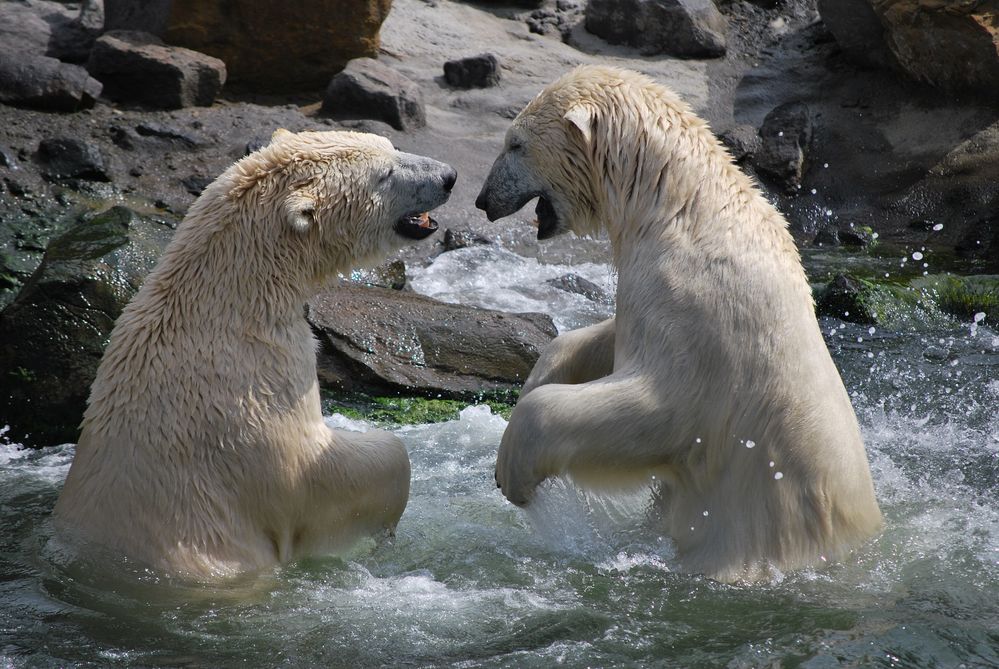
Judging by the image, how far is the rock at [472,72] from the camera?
13.3 meters

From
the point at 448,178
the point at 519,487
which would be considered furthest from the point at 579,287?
the point at 519,487

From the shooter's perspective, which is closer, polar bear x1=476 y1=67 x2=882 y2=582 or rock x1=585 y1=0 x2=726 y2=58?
polar bear x1=476 y1=67 x2=882 y2=582

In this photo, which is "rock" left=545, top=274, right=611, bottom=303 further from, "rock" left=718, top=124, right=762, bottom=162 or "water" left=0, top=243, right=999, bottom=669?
"water" left=0, top=243, right=999, bottom=669

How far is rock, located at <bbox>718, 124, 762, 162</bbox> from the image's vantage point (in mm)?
12602

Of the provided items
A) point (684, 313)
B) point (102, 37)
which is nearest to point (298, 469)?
point (684, 313)

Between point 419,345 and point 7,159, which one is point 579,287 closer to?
point 419,345

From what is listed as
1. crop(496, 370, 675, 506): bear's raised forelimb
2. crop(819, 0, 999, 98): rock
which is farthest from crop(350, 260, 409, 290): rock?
crop(819, 0, 999, 98): rock

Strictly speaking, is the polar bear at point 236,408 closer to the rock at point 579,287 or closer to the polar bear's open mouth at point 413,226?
the polar bear's open mouth at point 413,226

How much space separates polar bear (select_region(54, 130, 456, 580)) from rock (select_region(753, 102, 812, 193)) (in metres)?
8.86

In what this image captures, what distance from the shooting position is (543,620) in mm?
4039

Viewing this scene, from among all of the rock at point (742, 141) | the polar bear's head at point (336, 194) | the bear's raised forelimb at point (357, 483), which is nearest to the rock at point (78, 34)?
the rock at point (742, 141)

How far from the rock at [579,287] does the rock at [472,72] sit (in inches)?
176

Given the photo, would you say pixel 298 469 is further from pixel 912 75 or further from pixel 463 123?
pixel 912 75

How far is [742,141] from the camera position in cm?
1264
